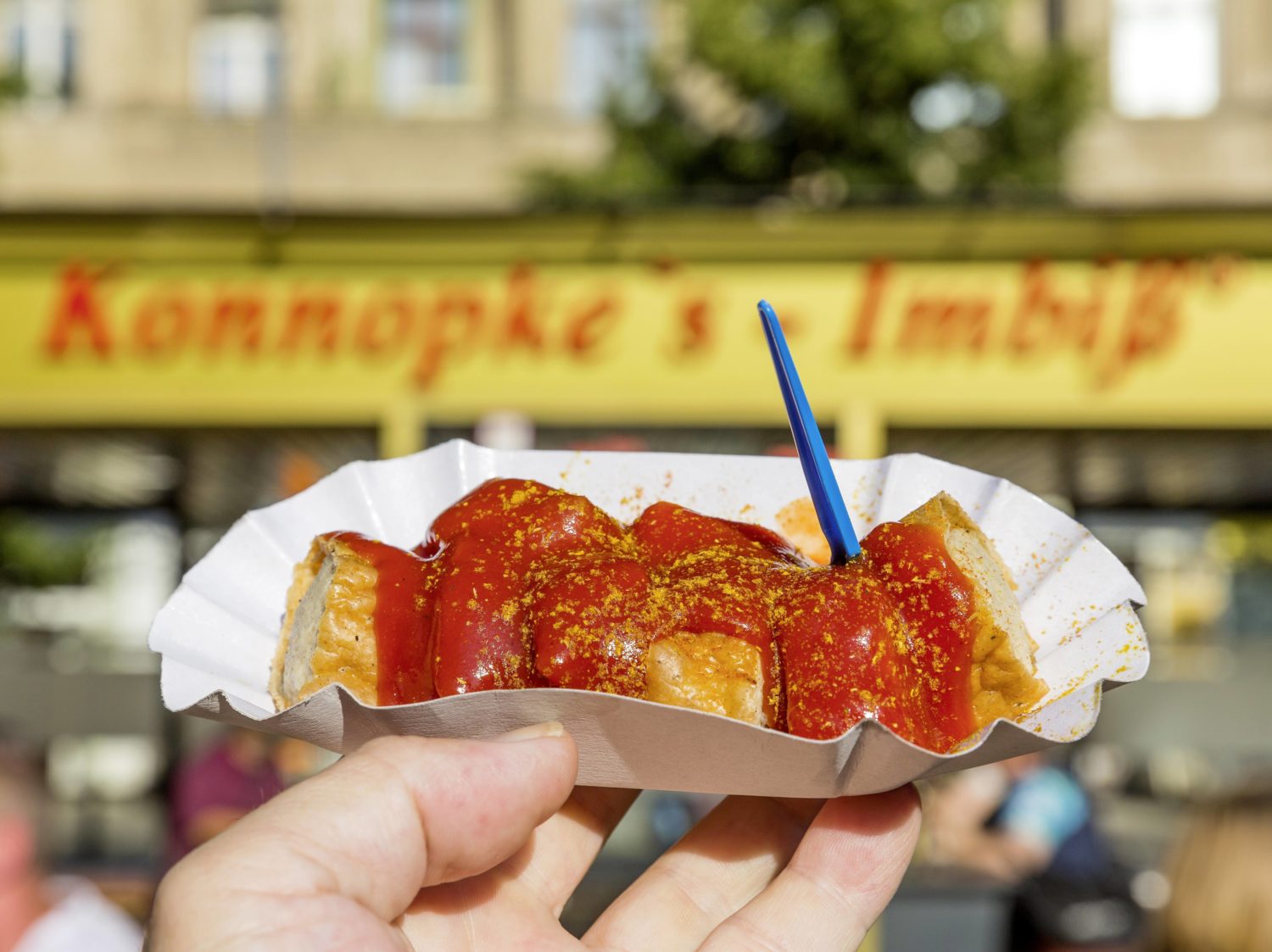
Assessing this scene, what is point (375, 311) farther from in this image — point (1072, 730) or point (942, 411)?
point (1072, 730)

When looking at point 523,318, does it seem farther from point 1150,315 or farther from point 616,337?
point 1150,315

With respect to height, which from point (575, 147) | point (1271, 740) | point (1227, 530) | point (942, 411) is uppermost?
point (575, 147)

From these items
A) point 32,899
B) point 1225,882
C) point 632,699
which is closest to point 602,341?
A: point 32,899

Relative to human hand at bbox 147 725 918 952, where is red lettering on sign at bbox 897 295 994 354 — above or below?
above

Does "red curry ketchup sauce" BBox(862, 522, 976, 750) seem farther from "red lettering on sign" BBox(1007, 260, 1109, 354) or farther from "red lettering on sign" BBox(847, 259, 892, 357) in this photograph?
"red lettering on sign" BBox(1007, 260, 1109, 354)

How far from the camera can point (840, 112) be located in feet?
47.3

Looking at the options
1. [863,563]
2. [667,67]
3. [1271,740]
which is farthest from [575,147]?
[863,563]

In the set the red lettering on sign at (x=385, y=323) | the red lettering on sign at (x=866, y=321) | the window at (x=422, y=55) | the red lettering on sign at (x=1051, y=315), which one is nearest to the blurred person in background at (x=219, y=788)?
the red lettering on sign at (x=385, y=323)

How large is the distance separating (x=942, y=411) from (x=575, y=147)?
469 inches

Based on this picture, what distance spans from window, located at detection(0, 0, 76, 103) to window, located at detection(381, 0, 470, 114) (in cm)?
469

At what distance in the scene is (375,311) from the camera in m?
7.48

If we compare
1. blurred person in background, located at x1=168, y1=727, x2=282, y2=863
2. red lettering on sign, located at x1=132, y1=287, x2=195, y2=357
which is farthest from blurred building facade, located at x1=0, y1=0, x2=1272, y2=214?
blurred person in background, located at x1=168, y1=727, x2=282, y2=863

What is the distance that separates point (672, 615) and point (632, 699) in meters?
0.20

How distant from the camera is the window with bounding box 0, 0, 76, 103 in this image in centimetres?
1848
